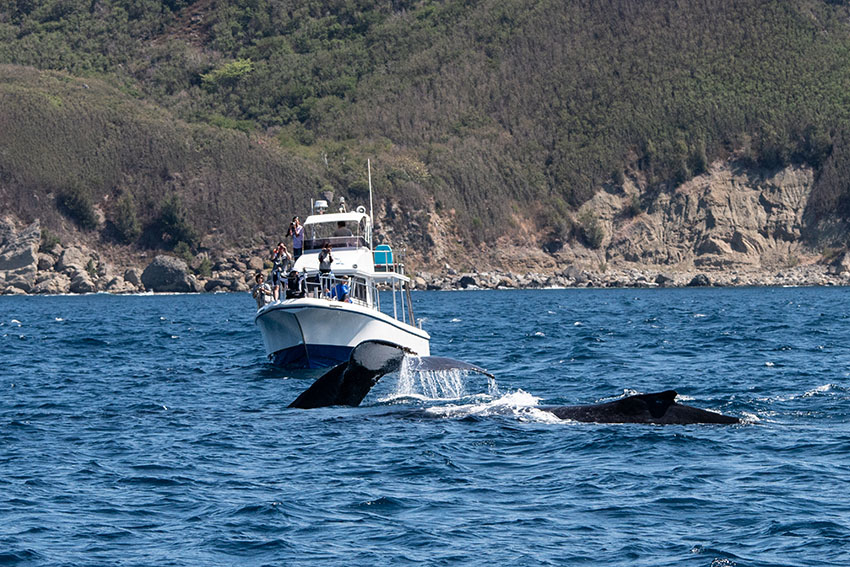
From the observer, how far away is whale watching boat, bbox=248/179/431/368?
31.1m

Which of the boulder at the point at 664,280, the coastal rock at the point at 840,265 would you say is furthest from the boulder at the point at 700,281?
the coastal rock at the point at 840,265

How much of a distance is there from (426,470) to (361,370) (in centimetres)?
375

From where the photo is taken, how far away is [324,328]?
31250 millimetres

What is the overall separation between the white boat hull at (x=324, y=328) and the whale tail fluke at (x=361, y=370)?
8.64 metres

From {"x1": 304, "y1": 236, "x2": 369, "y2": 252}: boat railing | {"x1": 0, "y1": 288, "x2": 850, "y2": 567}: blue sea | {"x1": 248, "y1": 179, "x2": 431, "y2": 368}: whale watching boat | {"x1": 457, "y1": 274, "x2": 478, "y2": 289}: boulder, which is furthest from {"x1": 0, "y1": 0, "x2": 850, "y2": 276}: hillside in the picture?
{"x1": 0, "y1": 288, "x2": 850, "y2": 567}: blue sea

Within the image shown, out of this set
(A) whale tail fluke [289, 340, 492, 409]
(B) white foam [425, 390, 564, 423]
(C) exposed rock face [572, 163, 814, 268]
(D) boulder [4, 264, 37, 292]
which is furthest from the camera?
(C) exposed rock face [572, 163, 814, 268]

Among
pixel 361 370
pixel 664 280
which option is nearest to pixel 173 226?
pixel 664 280

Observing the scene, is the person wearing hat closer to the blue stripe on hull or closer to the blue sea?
the blue stripe on hull

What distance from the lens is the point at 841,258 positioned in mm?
111688

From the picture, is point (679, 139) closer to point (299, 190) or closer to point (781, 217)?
point (781, 217)

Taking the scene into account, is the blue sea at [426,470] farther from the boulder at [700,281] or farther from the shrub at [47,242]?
the boulder at [700,281]

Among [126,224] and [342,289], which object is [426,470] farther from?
[126,224]

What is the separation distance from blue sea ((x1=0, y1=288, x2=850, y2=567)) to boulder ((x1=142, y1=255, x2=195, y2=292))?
68.7 metres

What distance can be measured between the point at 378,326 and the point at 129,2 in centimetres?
14132
